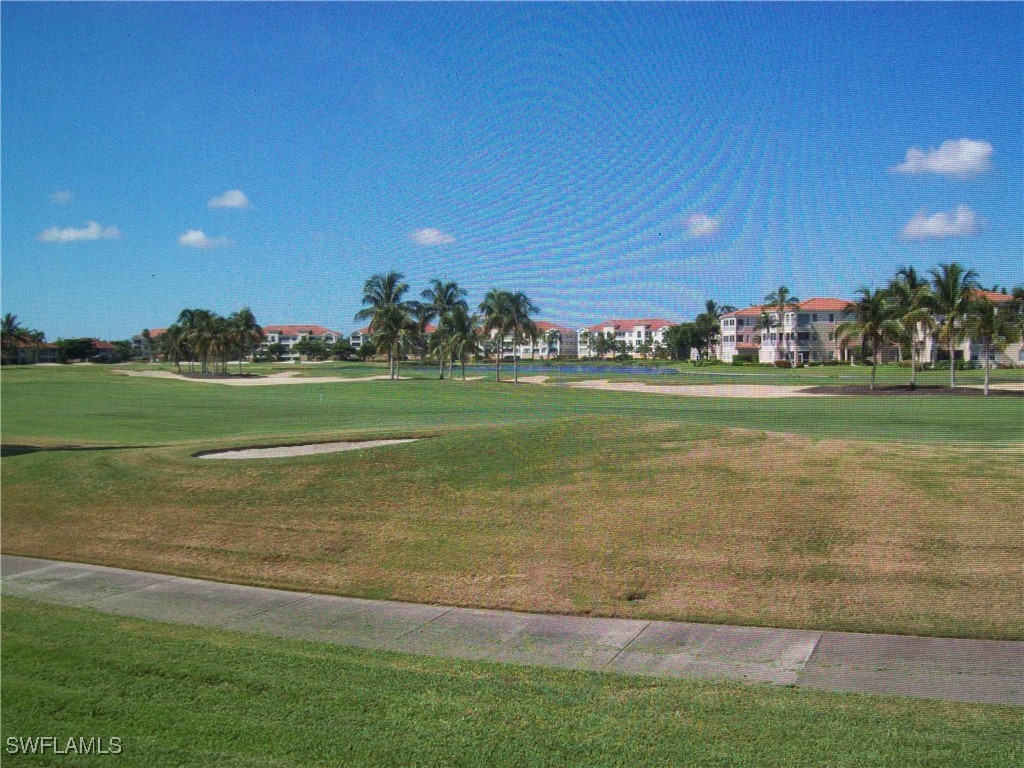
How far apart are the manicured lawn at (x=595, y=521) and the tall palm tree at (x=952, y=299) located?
3502 millimetres

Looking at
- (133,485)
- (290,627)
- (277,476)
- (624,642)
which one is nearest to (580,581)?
(624,642)

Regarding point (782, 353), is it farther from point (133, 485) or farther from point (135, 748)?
point (135, 748)

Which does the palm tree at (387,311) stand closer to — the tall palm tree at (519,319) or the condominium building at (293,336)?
the tall palm tree at (519,319)

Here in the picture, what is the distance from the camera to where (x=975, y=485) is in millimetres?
10016

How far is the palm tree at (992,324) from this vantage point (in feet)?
55.2

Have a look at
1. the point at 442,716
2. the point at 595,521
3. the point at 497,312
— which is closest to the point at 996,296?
the point at 595,521

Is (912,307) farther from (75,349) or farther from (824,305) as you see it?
(75,349)

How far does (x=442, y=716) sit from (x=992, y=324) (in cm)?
1681

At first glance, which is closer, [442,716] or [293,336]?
[442,716]

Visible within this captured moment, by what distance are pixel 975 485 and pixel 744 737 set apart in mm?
6945

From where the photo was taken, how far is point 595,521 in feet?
33.4

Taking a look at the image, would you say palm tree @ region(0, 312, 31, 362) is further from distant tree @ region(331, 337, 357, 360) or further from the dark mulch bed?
the dark mulch bed

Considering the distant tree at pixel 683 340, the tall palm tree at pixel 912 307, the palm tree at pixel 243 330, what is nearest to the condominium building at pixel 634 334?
the distant tree at pixel 683 340

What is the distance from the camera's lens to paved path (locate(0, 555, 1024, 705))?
6.03 metres
